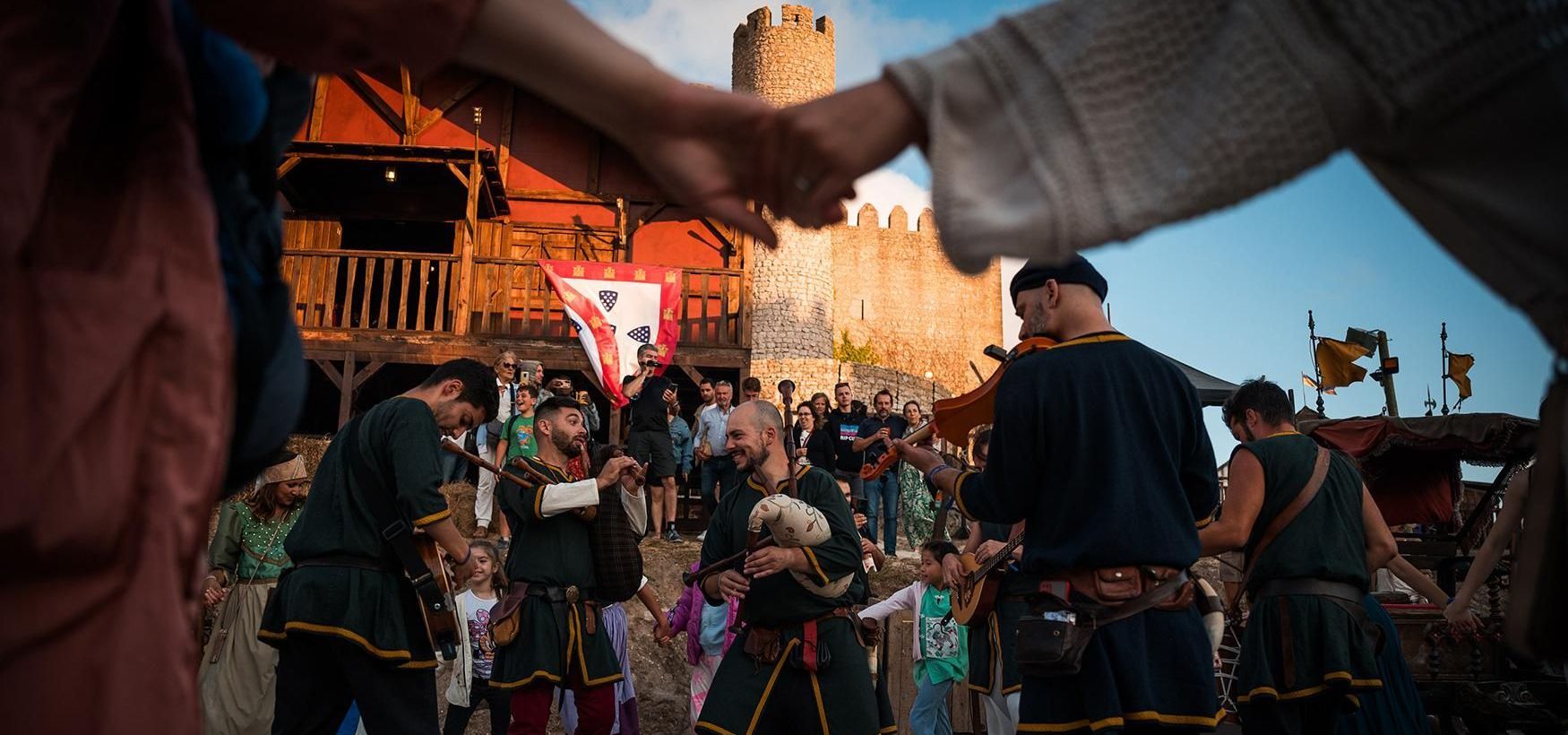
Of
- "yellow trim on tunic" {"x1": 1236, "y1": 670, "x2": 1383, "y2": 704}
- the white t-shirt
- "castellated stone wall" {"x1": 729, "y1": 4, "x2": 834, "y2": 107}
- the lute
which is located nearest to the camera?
"yellow trim on tunic" {"x1": 1236, "y1": 670, "x2": 1383, "y2": 704}

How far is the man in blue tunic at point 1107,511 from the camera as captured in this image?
2936 millimetres

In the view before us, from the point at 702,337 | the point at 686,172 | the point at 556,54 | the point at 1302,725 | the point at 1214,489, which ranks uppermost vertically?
the point at 702,337

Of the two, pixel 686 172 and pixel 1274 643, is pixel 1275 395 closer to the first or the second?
pixel 1274 643

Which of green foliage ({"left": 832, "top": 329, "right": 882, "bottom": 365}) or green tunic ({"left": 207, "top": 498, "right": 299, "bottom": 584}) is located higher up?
green foliage ({"left": 832, "top": 329, "right": 882, "bottom": 365})

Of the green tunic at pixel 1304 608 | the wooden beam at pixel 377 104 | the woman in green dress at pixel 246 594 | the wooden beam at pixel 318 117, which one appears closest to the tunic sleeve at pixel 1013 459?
the green tunic at pixel 1304 608

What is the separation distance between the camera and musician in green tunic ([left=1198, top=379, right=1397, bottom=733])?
13.7ft

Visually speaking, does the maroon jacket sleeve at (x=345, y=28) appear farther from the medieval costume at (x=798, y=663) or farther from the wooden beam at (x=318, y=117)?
the wooden beam at (x=318, y=117)

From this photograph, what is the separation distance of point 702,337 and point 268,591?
10.9 m

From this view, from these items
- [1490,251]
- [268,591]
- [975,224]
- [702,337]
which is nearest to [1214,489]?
[1490,251]

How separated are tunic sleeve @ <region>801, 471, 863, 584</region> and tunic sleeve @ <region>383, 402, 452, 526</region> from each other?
1630 millimetres

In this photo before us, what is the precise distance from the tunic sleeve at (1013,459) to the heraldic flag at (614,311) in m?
12.1

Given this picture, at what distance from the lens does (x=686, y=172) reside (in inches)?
46.8

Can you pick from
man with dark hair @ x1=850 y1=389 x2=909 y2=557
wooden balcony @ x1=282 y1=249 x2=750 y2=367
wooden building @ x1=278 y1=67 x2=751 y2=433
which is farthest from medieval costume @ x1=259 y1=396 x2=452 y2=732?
wooden balcony @ x1=282 y1=249 x2=750 y2=367

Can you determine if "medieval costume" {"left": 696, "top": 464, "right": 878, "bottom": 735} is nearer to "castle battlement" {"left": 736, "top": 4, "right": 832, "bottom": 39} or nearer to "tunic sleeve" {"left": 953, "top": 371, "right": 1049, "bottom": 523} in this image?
"tunic sleeve" {"left": 953, "top": 371, "right": 1049, "bottom": 523}
